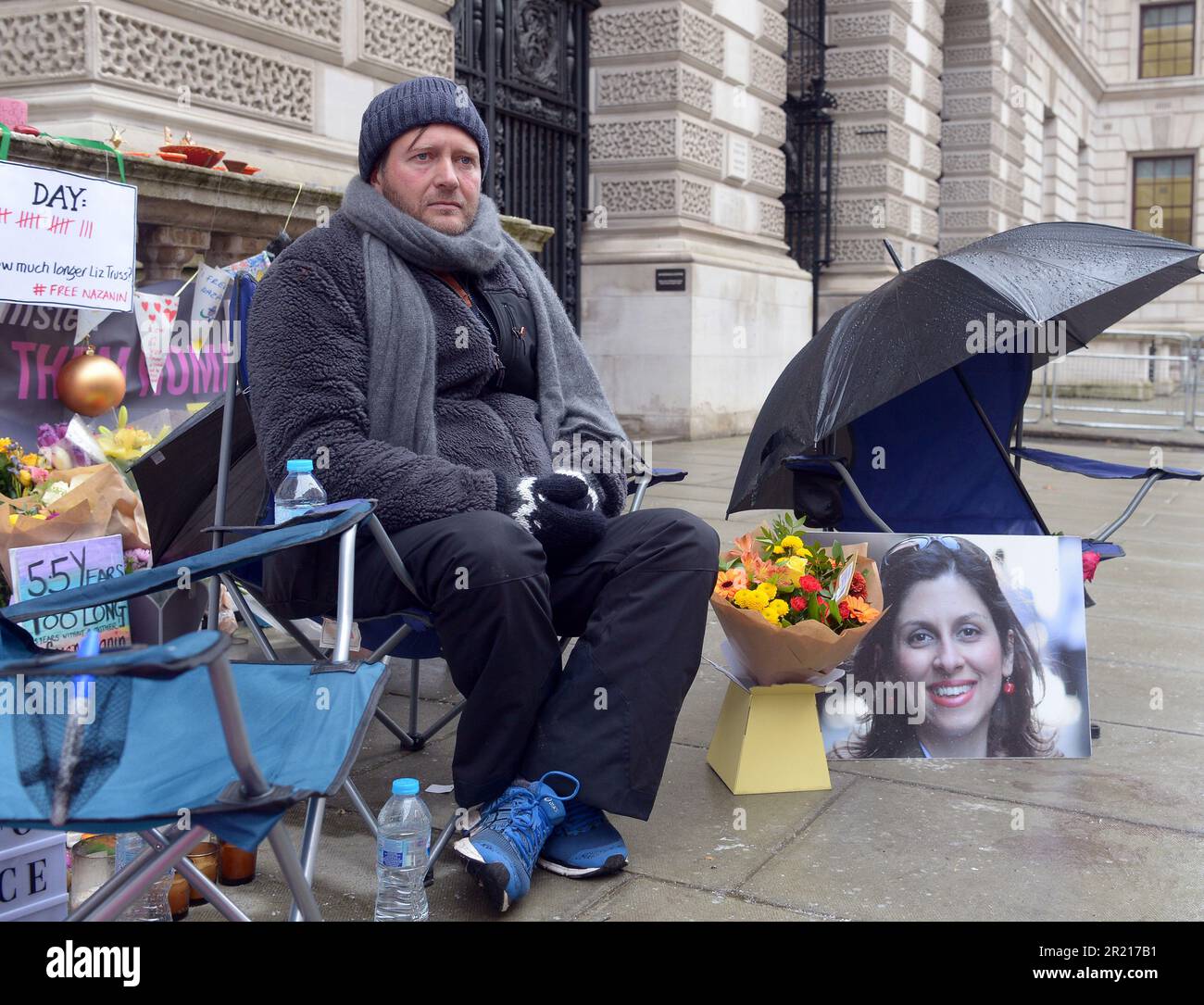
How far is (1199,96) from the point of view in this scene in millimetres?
30750

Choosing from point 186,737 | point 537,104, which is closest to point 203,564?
point 186,737

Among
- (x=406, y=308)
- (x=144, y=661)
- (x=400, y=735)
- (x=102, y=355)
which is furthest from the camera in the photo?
(x=102, y=355)

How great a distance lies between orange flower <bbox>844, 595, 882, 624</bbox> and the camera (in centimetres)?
308

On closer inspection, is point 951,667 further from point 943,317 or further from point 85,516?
point 85,516

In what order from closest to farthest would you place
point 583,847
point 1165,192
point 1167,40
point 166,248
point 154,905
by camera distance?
point 154,905 < point 583,847 < point 166,248 < point 1167,40 < point 1165,192

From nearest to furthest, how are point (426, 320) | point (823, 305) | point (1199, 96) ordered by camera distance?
point (426, 320) → point (823, 305) → point (1199, 96)

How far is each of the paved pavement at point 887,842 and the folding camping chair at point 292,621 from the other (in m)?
0.10

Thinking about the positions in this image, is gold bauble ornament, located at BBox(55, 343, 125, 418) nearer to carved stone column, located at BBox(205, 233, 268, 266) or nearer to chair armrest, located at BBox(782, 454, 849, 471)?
carved stone column, located at BBox(205, 233, 268, 266)

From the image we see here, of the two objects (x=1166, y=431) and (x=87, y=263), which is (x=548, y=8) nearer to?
(x=87, y=263)

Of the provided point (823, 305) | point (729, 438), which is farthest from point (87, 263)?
point (823, 305)

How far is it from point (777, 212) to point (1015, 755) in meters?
10.2

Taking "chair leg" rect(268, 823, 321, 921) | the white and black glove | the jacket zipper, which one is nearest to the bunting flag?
the jacket zipper

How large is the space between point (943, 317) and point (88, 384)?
2.52 meters

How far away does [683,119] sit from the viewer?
10781mm
